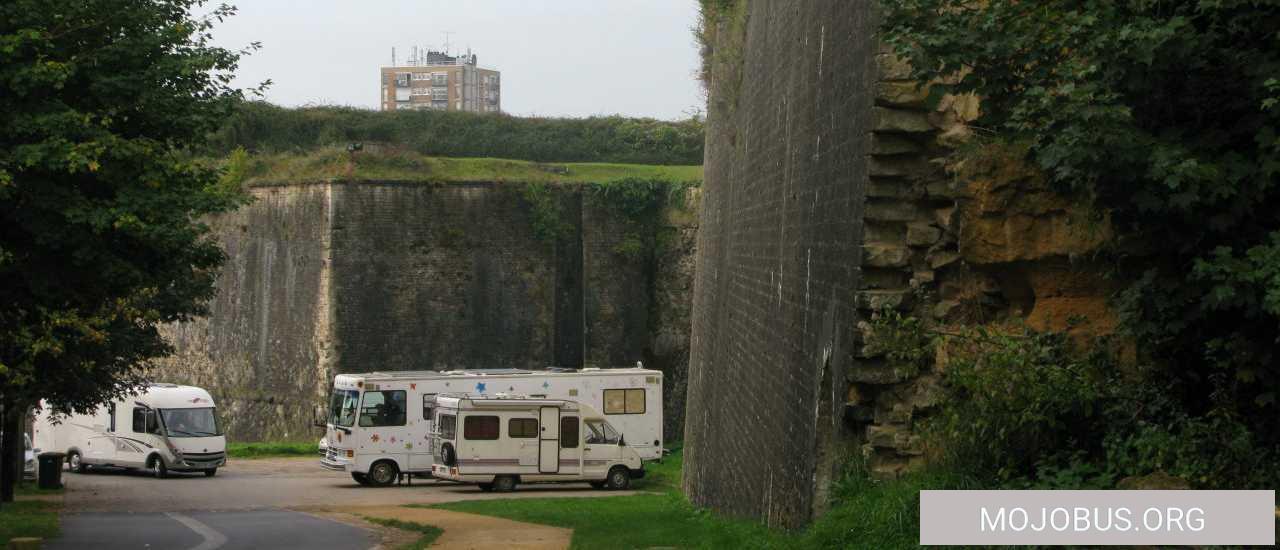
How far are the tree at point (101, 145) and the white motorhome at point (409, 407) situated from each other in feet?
47.6

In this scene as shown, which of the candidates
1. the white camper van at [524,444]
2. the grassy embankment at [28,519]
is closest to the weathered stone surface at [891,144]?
the grassy embankment at [28,519]

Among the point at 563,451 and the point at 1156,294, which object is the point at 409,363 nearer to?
the point at 563,451

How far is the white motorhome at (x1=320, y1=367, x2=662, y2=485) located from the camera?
30422 millimetres

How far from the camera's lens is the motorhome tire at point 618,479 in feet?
96.3

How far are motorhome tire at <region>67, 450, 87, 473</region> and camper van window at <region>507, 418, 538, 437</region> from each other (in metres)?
13.3

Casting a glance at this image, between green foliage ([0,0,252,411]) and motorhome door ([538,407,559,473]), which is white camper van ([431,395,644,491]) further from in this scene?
green foliage ([0,0,252,411])

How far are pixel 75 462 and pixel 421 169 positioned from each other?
1110cm

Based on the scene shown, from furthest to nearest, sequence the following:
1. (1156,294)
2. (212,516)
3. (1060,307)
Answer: (212,516)
(1060,307)
(1156,294)

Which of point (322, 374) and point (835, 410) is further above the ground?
point (835, 410)

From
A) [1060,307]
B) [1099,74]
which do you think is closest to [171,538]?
[1060,307]

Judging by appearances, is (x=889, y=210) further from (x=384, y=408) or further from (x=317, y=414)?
(x=317, y=414)

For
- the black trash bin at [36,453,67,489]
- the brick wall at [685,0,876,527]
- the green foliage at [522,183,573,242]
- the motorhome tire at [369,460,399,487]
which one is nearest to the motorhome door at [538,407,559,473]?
the motorhome tire at [369,460,399,487]

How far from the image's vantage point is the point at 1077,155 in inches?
254

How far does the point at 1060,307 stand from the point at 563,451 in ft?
69.3
